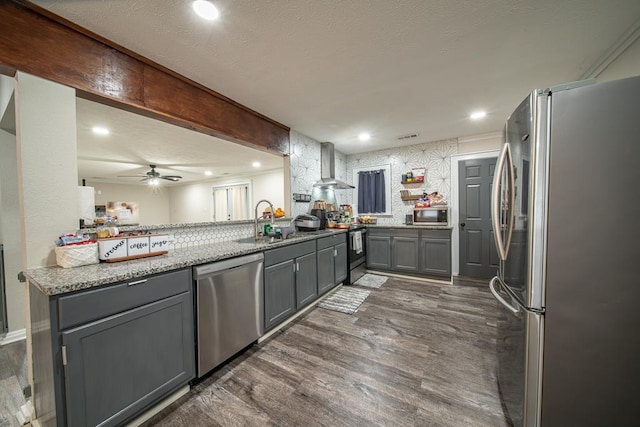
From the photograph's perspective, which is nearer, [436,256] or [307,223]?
[307,223]

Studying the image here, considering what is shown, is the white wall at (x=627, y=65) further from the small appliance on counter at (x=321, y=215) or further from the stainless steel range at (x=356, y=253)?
the small appliance on counter at (x=321, y=215)

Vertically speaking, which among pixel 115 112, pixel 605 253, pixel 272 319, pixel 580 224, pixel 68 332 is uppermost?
pixel 115 112

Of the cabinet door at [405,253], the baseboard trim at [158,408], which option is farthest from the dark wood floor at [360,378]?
the cabinet door at [405,253]

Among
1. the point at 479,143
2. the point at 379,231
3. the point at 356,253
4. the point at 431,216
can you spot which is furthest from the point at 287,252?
the point at 479,143

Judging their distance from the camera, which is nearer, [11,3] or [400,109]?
[11,3]

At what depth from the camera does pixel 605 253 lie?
91cm

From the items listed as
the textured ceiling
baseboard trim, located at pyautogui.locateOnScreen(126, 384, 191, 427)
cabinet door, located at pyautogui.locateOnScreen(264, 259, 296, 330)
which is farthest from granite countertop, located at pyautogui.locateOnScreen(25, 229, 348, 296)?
the textured ceiling

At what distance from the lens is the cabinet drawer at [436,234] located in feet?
11.5

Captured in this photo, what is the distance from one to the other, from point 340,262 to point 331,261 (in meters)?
0.28

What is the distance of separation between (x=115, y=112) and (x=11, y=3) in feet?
4.43

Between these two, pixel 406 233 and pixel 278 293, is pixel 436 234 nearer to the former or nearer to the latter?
pixel 406 233

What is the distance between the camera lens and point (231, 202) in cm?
711

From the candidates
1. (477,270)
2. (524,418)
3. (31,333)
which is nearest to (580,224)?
(524,418)

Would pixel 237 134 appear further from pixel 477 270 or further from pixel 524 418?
pixel 477 270
